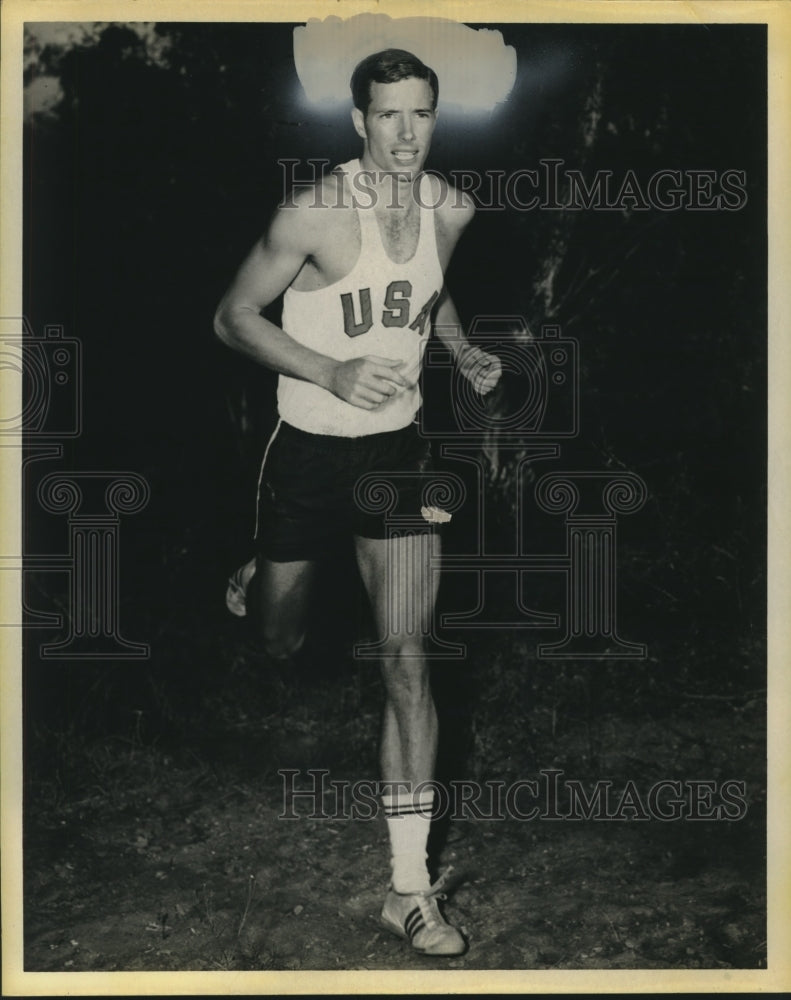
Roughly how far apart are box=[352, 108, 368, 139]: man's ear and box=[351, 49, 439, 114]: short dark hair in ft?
0.09

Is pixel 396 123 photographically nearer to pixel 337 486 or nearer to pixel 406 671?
pixel 337 486

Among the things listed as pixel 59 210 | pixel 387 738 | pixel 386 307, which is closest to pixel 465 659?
pixel 387 738

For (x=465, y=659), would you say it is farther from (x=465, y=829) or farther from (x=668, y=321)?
(x=668, y=321)

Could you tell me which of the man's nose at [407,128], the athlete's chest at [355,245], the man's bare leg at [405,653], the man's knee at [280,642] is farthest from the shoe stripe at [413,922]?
Result: the man's nose at [407,128]

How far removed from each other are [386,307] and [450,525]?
821 millimetres

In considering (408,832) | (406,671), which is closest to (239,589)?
(406,671)

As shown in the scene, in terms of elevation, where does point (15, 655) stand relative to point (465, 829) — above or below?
above

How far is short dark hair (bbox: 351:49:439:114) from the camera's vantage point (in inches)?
169

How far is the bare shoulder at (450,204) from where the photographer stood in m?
4.39

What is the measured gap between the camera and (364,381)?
429cm

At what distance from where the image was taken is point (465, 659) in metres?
4.68

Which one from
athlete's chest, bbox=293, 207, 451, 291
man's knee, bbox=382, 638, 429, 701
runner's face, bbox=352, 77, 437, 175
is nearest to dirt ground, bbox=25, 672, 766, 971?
man's knee, bbox=382, 638, 429, 701

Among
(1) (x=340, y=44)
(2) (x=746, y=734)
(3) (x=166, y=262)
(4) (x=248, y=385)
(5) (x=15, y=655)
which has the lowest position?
(2) (x=746, y=734)

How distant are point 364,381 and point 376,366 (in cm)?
7
